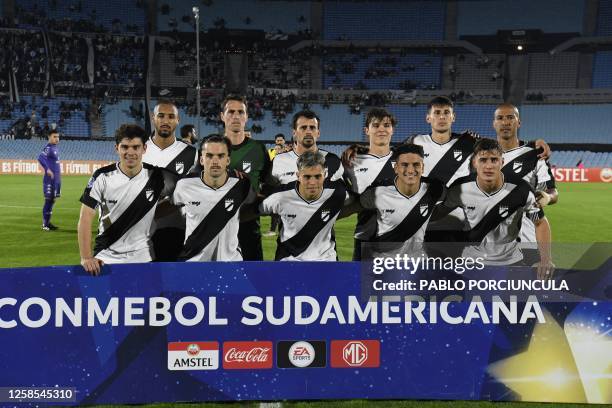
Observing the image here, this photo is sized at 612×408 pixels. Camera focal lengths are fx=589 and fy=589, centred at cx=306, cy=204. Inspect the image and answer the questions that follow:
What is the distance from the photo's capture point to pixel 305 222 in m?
4.57

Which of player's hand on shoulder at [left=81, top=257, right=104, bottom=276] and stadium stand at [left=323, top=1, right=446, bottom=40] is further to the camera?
stadium stand at [left=323, top=1, right=446, bottom=40]

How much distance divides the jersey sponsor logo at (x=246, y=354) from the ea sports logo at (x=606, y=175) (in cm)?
2904

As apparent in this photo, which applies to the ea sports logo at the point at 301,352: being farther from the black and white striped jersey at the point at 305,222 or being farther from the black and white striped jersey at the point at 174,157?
the black and white striped jersey at the point at 174,157

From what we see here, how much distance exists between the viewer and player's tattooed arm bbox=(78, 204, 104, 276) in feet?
11.9

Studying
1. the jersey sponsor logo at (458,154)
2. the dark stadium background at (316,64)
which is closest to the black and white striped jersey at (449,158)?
the jersey sponsor logo at (458,154)

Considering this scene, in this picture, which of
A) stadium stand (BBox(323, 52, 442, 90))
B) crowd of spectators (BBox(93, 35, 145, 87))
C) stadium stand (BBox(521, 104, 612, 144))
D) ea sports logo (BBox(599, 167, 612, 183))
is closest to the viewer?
ea sports logo (BBox(599, 167, 612, 183))

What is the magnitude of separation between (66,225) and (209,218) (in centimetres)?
972

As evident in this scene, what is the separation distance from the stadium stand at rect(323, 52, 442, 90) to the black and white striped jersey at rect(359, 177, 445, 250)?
4011 cm

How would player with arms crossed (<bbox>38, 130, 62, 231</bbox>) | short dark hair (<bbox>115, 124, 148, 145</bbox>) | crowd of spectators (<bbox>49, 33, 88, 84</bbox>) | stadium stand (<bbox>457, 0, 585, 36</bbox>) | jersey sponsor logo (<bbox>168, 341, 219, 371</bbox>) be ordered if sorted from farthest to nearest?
stadium stand (<bbox>457, 0, 585, 36</bbox>) < crowd of spectators (<bbox>49, 33, 88, 84</bbox>) < player with arms crossed (<bbox>38, 130, 62, 231</bbox>) < short dark hair (<bbox>115, 124, 148, 145</bbox>) < jersey sponsor logo (<bbox>168, 341, 219, 371</bbox>)

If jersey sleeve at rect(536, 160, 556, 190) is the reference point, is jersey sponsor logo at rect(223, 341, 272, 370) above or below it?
below

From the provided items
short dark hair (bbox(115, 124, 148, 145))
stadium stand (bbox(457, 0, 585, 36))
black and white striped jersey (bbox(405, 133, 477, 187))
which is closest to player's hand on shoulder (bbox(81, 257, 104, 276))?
short dark hair (bbox(115, 124, 148, 145))

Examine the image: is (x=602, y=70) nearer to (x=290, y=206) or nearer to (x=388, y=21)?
(x=388, y=21)

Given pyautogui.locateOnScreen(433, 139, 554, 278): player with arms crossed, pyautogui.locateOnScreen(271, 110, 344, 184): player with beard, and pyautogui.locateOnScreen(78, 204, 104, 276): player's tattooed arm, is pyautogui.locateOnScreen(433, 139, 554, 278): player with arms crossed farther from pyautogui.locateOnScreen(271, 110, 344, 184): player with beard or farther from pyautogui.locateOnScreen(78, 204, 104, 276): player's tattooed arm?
pyautogui.locateOnScreen(78, 204, 104, 276): player's tattooed arm

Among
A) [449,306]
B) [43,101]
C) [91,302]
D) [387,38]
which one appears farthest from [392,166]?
[387,38]
